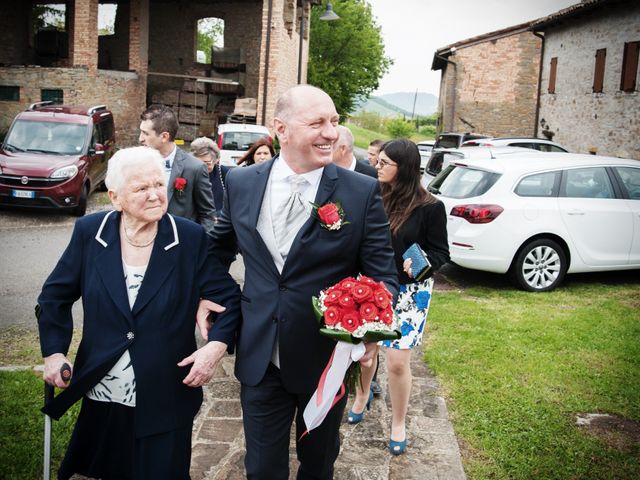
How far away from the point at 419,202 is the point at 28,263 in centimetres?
839

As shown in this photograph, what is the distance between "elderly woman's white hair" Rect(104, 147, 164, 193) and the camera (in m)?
3.27

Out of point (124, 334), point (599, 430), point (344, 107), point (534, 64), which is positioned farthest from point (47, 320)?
point (344, 107)

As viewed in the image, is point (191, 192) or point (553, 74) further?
point (553, 74)

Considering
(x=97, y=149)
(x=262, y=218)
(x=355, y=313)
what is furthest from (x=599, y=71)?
(x=355, y=313)

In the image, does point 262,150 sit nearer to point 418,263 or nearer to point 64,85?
point 418,263

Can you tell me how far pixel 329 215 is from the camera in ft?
10.2

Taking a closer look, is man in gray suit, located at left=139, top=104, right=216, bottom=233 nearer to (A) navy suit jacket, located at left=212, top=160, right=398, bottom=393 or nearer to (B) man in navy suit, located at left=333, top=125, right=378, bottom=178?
(B) man in navy suit, located at left=333, top=125, right=378, bottom=178

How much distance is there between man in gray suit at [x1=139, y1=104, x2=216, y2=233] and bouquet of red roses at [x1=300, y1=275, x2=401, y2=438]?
115 inches

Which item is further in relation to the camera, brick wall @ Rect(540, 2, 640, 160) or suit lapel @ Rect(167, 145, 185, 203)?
brick wall @ Rect(540, 2, 640, 160)

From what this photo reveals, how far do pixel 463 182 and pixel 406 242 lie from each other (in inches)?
216

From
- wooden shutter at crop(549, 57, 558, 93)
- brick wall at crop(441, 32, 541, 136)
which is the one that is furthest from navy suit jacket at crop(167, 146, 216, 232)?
brick wall at crop(441, 32, 541, 136)

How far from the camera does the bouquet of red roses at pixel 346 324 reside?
2930 mm

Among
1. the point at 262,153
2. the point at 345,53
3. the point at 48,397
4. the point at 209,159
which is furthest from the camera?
the point at 345,53

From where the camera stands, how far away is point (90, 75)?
87.6 feet
